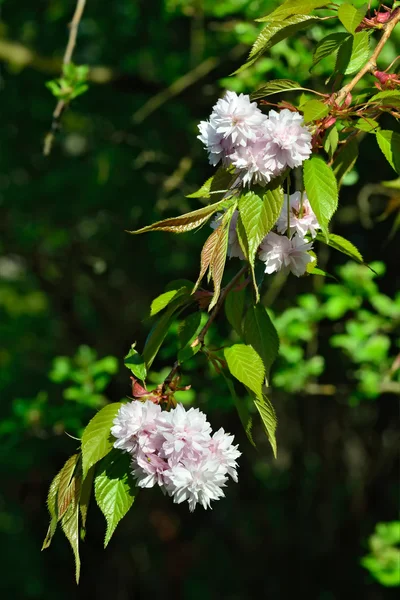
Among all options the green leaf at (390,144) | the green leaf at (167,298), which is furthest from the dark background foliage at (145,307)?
the green leaf at (167,298)

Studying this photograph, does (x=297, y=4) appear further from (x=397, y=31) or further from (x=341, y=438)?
(x=341, y=438)

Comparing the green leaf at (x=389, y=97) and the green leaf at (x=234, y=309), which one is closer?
the green leaf at (x=389, y=97)

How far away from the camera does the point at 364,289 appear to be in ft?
8.74

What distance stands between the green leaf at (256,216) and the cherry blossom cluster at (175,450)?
19 cm

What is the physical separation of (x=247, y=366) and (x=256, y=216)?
0.69 feet

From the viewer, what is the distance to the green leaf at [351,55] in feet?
3.76

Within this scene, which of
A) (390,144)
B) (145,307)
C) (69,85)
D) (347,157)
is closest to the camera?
(390,144)

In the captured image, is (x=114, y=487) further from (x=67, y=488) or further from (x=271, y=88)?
(x=271, y=88)

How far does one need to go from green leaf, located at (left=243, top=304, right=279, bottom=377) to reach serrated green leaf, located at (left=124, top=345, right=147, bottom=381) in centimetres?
16

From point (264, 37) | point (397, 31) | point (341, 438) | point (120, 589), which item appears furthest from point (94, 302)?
point (264, 37)

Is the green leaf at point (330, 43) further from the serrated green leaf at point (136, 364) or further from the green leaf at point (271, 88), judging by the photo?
the serrated green leaf at point (136, 364)

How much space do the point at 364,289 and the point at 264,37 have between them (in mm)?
1613

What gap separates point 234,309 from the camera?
1.19 m

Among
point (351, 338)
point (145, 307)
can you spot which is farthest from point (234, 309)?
point (145, 307)
